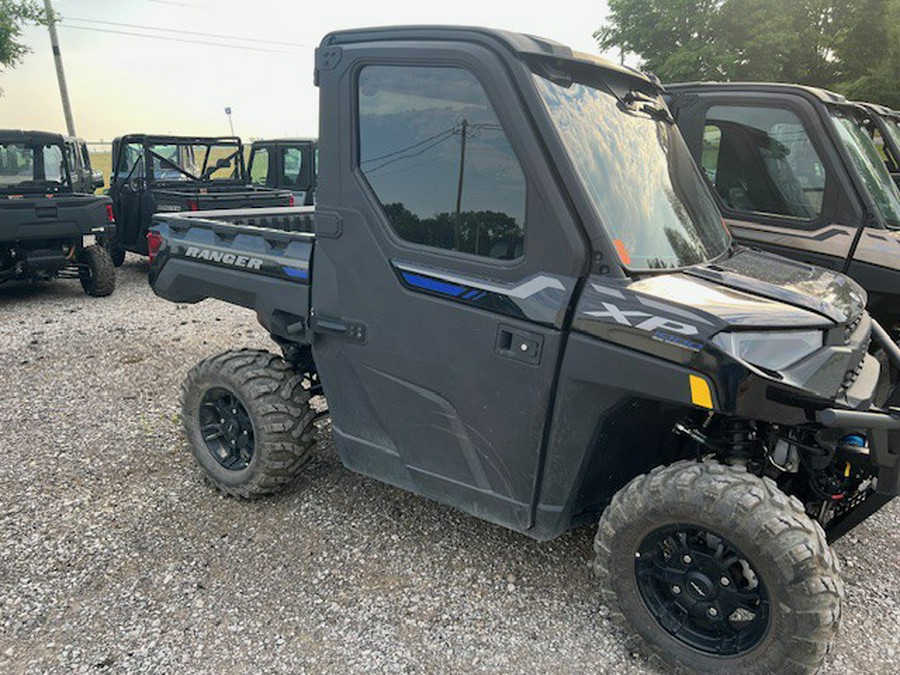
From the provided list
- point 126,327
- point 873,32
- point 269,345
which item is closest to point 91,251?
point 126,327

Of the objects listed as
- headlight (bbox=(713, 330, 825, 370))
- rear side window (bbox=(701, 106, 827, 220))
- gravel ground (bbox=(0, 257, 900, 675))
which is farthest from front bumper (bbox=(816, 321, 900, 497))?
rear side window (bbox=(701, 106, 827, 220))

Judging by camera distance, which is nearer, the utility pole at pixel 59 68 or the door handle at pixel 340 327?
the door handle at pixel 340 327

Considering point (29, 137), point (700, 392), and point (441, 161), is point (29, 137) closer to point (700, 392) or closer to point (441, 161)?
point (441, 161)

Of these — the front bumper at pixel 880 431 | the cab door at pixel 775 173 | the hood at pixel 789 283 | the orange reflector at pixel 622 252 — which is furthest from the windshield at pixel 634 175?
the cab door at pixel 775 173

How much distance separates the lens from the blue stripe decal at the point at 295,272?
10.6 ft

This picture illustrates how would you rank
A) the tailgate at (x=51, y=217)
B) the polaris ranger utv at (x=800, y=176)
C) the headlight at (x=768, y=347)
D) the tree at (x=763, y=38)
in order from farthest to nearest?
1. the tree at (x=763, y=38)
2. the tailgate at (x=51, y=217)
3. the polaris ranger utv at (x=800, y=176)
4. the headlight at (x=768, y=347)

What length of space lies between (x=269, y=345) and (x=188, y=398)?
306 cm

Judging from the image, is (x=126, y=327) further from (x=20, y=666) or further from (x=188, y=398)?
(x=20, y=666)

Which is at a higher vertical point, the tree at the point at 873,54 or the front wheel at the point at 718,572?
the tree at the point at 873,54

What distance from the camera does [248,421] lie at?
3.70 metres

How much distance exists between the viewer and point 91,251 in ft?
29.7

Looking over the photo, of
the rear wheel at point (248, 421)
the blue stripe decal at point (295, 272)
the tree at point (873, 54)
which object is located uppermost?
the tree at point (873, 54)

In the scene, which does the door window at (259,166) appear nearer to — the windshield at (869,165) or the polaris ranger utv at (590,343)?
the windshield at (869,165)

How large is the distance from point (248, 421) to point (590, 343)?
2.05m
